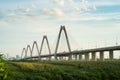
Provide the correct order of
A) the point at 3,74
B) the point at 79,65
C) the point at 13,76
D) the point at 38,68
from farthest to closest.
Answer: the point at 79,65, the point at 38,68, the point at 13,76, the point at 3,74

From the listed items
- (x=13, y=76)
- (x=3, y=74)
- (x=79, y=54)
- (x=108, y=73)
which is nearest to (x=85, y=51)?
(x=79, y=54)

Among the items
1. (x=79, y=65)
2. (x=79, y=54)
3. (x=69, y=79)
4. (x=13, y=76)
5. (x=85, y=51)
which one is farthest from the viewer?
(x=79, y=54)

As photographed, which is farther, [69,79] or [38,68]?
[38,68]

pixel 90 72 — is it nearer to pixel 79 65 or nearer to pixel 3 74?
pixel 79 65

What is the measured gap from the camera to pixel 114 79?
68188mm

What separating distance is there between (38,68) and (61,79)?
A: 7.00 metres

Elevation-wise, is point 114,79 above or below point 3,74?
below

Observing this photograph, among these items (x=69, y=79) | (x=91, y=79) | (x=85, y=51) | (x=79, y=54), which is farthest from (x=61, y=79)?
(x=79, y=54)

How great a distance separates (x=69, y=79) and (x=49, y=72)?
384 cm

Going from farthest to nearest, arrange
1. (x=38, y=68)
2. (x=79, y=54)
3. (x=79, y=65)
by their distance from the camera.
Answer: (x=79, y=54) → (x=79, y=65) → (x=38, y=68)

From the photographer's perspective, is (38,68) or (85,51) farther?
(85,51)

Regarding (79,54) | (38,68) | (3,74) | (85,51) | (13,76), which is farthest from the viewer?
(79,54)

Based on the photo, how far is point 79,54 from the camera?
14125cm

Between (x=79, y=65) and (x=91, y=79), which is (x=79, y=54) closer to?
(x=79, y=65)
